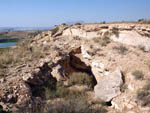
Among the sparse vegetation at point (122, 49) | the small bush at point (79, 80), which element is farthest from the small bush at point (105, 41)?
the small bush at point (79, 80)

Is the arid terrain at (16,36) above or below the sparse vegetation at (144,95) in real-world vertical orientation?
above

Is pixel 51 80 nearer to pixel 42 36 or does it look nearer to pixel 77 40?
pixel 77 40

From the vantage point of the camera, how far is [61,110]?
196 inches

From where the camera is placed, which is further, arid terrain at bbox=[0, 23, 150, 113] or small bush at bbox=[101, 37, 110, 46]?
small bush at bbox=[101, 37, 110, 46]

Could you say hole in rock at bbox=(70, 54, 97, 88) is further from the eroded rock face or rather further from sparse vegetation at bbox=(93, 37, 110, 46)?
the eroded rock face

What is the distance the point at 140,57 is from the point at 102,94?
284cm

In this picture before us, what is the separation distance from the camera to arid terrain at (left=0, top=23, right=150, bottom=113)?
18.0 ft

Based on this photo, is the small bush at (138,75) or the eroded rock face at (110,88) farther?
the small bush at (138,75)

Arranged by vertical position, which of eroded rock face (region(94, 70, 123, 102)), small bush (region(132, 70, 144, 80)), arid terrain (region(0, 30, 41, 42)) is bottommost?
eroded rock face (region(94, 70, 123, 102))

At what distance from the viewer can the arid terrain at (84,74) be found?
548 centimetres

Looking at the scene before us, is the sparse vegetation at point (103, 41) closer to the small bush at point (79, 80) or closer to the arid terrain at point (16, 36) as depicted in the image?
the small bush at point (79, 80)

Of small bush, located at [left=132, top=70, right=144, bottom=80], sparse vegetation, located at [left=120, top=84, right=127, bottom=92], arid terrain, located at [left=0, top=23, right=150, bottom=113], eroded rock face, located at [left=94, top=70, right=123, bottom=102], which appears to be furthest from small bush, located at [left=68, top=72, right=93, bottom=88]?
small bush, located at [left=132, top=70, right=144, bottom=80]

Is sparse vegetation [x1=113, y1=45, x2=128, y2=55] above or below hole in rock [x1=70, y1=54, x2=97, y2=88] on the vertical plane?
above

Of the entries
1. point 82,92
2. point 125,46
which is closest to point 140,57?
point 125,46
